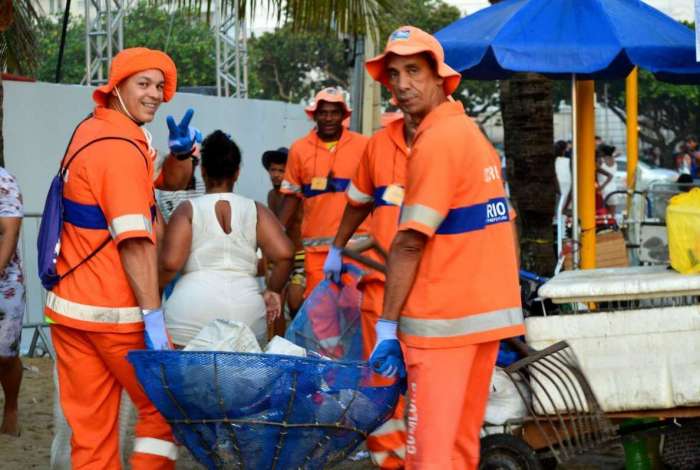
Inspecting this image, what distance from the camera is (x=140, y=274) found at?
5.23 metres

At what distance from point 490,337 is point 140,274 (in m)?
1.33

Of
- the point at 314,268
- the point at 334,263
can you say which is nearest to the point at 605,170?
the point at 314,268

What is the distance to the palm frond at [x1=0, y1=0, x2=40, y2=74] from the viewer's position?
44.2 ft

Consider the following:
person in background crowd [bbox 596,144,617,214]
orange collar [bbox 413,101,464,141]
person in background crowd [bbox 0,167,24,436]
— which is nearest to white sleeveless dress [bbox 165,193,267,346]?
orange collar [bbox 413,101,464,141]

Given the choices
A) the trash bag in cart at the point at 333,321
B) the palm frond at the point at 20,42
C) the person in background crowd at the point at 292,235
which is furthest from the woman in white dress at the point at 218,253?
the palm frond at the point at 20,42

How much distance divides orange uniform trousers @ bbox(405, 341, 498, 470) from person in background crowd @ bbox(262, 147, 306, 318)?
4969 millimetres

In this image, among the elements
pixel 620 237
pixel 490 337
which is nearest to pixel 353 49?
pixel 620 237

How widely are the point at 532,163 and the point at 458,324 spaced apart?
6.79 meters

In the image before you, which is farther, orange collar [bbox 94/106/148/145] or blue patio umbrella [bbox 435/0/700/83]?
blue patio umbrella [bbox 435/0/700/83]

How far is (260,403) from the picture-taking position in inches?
185

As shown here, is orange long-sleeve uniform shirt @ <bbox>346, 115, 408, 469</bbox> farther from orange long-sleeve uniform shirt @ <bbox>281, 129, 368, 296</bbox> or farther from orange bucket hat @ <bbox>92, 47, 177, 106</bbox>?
orange long-sleeve uniform shirt @ <bbox>281, 129, 368, 296</bbox>

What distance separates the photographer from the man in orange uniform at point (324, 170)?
9086 mm

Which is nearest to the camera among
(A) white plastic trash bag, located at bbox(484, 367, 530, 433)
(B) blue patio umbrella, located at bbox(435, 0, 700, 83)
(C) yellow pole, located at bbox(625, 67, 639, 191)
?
(A) white plastic trash bag, located at bbox(484, 367, 530, 433)

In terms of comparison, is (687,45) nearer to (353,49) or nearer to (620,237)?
(620,237)
